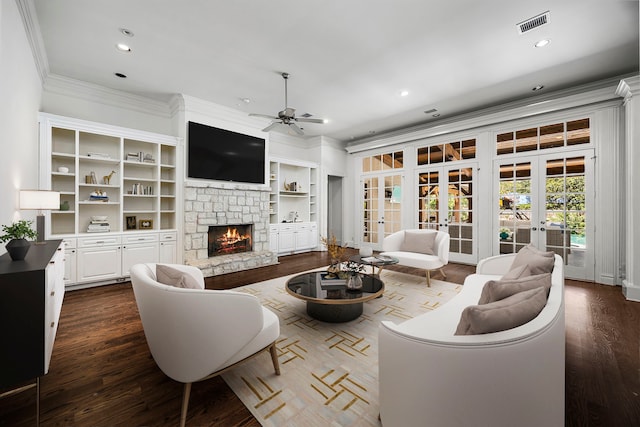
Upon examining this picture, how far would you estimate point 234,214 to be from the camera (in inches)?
209

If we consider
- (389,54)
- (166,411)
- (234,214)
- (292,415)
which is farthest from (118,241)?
(389,54)

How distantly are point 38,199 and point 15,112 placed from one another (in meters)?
0.84

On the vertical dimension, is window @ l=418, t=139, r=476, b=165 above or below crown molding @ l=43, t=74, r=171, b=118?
below

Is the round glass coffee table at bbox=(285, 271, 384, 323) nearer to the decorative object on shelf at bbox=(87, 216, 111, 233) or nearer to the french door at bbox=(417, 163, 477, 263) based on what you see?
the decorative object on shelf at bbox=(87, 216, 111, 233)

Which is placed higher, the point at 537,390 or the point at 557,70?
the point at 557,70

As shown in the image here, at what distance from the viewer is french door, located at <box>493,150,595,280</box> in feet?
13.6

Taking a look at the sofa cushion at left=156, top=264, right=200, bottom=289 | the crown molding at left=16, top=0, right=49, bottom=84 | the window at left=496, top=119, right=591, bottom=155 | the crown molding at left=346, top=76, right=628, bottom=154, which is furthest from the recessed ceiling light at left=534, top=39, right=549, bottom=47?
the crown molding at left=16, top=0, right=49, bottom=84

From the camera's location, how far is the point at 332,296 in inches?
97.9

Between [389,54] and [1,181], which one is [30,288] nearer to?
[1,181]

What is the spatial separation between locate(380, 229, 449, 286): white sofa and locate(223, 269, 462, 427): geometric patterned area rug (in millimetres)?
880

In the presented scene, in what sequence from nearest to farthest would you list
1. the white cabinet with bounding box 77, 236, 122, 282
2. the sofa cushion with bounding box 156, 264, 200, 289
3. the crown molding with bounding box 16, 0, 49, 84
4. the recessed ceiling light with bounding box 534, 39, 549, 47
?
1. the sofa cushion with bounding box 156, 264, 200, 289
2. the crown molding with bounding box 16, 0, 49, 84
3. the recessed ceiling light with bounding box 534, 39, 549, 47
4. the white cabinet with bounding box 77, 236, 122, 282

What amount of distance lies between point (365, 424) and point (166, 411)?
1.15m

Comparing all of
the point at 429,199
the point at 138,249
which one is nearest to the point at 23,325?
the point at 138,249

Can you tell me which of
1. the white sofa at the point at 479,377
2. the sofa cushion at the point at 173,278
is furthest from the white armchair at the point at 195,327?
the white sofa at the point at 479,377
